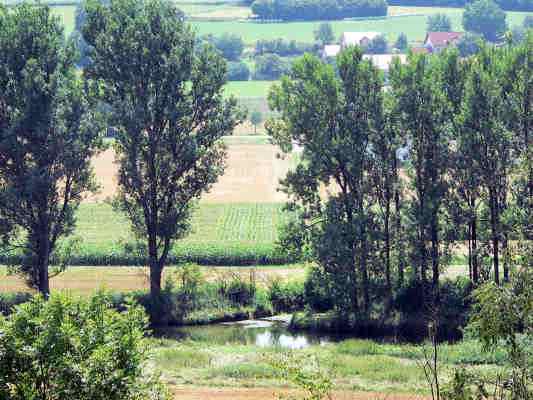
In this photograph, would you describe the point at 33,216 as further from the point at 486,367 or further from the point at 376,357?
the point at 486,367

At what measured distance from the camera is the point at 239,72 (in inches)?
5891

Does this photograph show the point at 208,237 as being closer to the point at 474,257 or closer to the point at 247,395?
the point at 474,257

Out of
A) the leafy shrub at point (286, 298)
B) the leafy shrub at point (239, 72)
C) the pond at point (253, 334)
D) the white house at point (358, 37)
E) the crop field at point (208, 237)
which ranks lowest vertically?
the pond at point (253, 334)

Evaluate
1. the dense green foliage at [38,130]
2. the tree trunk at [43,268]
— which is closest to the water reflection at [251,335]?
the tree trunk at [43,268]

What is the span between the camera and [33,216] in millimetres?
45844

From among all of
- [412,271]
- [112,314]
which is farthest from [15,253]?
[112,314]

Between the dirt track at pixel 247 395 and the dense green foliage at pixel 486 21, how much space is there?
143 meters

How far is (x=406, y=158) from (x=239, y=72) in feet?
340

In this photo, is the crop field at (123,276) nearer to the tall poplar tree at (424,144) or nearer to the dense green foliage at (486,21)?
the tall poplar tree at (424,144)

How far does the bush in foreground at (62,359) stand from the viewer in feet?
66.4

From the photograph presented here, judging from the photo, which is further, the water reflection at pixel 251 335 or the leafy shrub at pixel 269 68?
Result: the leafy shrub at pixel 269 68

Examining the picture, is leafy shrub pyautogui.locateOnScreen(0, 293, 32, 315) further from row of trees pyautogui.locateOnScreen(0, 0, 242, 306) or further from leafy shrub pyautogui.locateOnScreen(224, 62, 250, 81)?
leafy shrub pyautogui.locateOnScreen(224, 62, 250, 81)

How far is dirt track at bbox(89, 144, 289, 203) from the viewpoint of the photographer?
77688mm

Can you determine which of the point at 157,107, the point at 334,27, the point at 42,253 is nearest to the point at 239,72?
the point at 334,27
